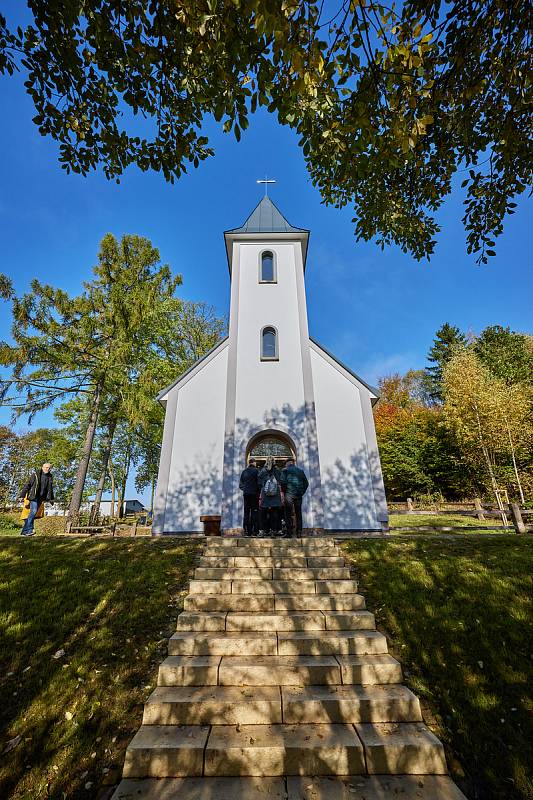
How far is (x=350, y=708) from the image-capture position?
338 centimetres

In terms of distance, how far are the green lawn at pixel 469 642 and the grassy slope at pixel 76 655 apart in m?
2.99

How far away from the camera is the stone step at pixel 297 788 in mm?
2598

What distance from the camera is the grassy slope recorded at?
9.64ft

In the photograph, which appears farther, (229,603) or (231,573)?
(231,573)

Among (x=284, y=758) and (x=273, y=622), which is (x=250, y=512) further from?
(x=284, y=758)

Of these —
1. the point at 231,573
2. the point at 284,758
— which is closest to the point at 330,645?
the point at 284,758

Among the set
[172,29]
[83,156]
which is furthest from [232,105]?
[83,156]

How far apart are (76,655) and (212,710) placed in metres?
1.89

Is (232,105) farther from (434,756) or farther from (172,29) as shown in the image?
(434,756)

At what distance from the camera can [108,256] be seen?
752 inches

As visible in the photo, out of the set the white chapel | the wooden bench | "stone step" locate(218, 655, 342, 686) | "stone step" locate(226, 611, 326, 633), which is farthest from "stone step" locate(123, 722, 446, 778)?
the white chapel

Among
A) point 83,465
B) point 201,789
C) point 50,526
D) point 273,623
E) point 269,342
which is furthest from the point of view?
point 50,526

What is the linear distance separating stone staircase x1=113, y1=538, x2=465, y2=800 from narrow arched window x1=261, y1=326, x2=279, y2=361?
9.00m

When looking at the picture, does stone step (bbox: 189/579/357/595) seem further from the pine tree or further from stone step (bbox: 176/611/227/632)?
the pine tree
